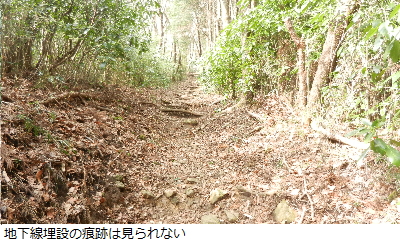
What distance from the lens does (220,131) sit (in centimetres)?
658

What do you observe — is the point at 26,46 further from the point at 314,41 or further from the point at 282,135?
the point at 314,41

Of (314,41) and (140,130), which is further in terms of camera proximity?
(140,130)

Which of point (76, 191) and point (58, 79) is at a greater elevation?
point (58, 79)

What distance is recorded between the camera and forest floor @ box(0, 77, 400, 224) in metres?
2.88

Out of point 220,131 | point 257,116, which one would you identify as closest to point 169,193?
point 220,131

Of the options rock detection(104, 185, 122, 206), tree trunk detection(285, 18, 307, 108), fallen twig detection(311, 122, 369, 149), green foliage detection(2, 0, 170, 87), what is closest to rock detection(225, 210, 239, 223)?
rock detection(104, 185, 122, 206)

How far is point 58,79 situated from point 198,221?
15.2 ft

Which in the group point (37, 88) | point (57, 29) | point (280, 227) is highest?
Answer: point (57, 29)

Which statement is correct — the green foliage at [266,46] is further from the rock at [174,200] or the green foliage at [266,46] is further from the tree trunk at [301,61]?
the rock at [174,200]

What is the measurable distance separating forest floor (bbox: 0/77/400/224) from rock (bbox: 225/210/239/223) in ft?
0.05

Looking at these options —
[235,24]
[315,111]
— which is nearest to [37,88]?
[235,24]

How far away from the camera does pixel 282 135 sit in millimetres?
5250

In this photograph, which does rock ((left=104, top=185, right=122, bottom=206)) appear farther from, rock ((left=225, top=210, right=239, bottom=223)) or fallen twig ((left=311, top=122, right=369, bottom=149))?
fallen twig ((left=311, top=122, right=369, bottom=149))

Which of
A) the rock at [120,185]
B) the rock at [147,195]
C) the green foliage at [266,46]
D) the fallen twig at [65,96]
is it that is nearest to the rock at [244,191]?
the rock at [147,195]
